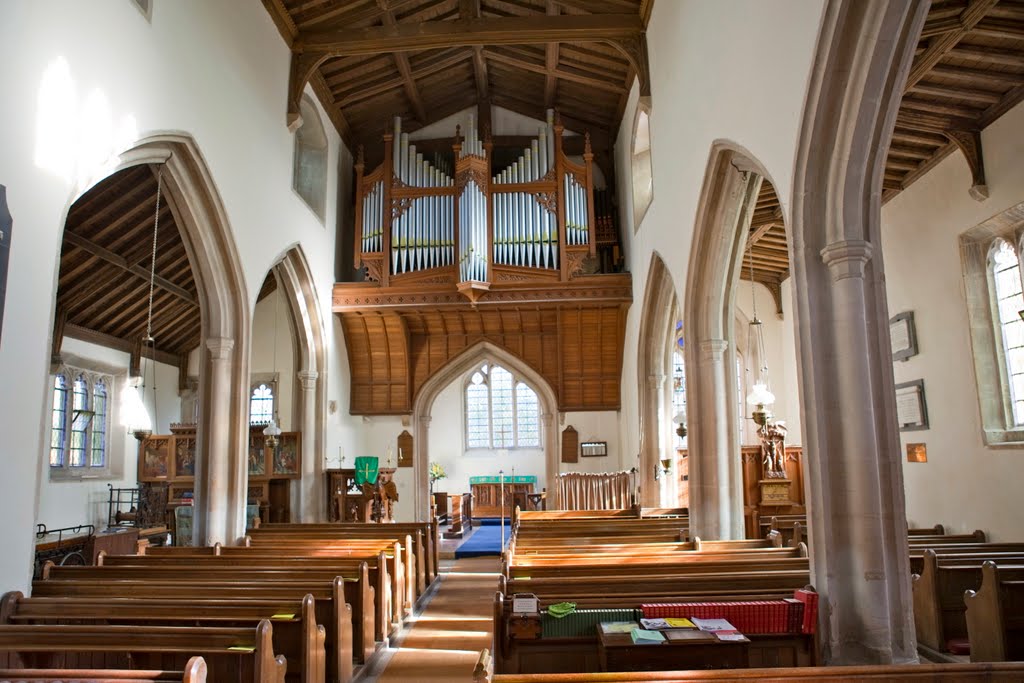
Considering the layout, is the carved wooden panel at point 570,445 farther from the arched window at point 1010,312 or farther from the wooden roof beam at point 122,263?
the arched window at point 1010,312

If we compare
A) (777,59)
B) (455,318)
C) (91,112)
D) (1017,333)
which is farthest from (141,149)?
(1017,333)

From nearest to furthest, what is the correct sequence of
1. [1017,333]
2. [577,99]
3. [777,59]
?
1. [777,59]
2. [1017,333]
3. [577,99]

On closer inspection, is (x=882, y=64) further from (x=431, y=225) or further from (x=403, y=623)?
(x=431, y=225)

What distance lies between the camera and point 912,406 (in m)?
8.50

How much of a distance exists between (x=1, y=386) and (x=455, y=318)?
8750mm

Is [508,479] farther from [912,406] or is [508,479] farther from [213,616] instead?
[213,616]

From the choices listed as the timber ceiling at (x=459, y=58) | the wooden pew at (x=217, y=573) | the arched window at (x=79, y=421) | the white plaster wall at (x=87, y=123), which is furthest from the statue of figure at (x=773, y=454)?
the arched window at (x=79, y=421)

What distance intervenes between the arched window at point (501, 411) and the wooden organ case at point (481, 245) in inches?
137

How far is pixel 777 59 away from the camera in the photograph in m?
5.06

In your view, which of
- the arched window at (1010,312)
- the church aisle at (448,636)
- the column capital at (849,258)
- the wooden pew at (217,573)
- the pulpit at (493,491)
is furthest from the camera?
the pulpit at (493,491)

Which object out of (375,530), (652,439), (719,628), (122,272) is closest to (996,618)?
(719,628)

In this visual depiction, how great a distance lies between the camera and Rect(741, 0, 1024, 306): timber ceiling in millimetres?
5691

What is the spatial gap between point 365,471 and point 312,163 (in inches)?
180

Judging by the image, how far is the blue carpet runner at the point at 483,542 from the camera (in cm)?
1148
